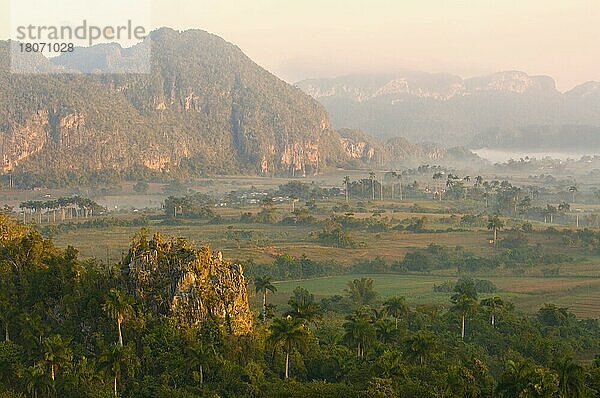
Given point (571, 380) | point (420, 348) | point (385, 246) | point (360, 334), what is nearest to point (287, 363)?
point (360, 334)

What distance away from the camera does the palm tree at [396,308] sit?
54938 millimetres

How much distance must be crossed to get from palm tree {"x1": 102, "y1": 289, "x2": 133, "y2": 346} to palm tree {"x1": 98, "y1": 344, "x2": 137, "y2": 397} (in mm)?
2181

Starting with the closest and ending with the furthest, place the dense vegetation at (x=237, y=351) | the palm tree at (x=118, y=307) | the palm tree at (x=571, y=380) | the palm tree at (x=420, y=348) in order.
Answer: the palm tree at (x=571, y=380), the dense vegetation at (x=237, y=351), the palm tree at (x=118, y=307), the palm tree at (x=420, y=348)

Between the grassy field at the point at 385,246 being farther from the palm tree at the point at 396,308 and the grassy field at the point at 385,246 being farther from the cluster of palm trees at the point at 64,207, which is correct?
the palm tree at the point at 396,308

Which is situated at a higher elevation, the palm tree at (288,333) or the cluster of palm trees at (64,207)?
the cluster of palm trees at (64,207)

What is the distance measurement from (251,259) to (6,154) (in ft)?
439

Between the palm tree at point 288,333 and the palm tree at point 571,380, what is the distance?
1477 centimetres

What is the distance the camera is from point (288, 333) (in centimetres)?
4131

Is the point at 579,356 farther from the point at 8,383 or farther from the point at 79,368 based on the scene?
the point at 8,383

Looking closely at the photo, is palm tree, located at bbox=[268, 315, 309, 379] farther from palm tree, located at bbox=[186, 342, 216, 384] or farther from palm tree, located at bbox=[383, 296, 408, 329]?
palm tree, located at bbox=[383, 296, 408, 329]

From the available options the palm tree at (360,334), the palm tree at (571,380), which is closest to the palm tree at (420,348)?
the palm tree at (360,334)

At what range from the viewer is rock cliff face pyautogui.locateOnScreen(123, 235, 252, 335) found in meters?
45.2

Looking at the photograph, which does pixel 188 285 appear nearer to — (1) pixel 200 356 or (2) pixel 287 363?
(1) pixel 200 356

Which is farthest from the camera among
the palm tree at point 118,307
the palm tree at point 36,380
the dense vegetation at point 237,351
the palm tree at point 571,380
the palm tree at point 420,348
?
the palm tree at point 420,348
